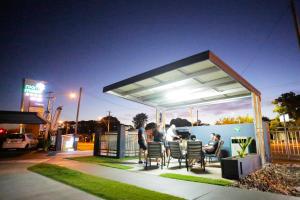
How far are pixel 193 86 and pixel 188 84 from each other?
40cm

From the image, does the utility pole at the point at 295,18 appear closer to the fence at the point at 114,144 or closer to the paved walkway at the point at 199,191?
the paved walkway at the point at 199,191

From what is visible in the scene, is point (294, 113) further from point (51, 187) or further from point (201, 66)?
point (51, 187)

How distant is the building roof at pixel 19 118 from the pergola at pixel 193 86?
15452 millimetres

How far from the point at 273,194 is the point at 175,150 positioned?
383cm

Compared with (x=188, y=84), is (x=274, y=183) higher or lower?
lower

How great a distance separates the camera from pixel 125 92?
10094 mm

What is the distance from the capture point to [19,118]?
20609 millimetres

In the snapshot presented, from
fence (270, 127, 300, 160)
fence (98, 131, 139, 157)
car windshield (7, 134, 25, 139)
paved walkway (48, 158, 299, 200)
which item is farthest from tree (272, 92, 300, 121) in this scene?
car windshield (7, 134, 25, 139)

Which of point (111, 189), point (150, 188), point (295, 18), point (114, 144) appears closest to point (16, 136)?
point (114, 144)

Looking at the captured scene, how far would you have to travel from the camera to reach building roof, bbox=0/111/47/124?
1984 cm

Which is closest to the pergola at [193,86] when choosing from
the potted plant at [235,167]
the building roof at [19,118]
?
the potted plant at [235,167]

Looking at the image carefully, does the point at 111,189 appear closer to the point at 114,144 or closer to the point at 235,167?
the point at 235,167

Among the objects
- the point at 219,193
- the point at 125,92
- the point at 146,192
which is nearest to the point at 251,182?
the point at 219,193

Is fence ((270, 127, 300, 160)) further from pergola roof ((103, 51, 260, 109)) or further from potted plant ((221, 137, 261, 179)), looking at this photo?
potted plant ((221, 137, 261, 179))
